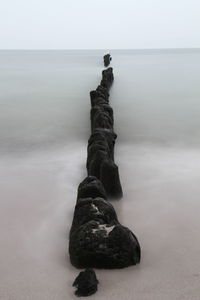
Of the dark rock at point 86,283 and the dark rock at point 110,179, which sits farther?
the dark rock at point 110,179

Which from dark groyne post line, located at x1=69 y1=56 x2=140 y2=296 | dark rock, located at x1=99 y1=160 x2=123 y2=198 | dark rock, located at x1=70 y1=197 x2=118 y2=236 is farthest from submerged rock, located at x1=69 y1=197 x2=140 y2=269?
dark rock, located at x1=99 y1=160 x2=123 y2=198

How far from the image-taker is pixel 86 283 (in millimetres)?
3588

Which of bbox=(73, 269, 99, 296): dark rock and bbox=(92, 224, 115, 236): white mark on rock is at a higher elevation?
bbox=(92, 224, 115, 236): white mark on rock

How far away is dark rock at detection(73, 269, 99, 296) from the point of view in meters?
3.55

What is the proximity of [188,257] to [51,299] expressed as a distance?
51.9 inches

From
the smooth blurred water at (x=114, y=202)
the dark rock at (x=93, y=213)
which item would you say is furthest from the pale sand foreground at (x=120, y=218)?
the dark rock at (x=93, y=213)

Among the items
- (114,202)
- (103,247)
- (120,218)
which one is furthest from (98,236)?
(114,202)

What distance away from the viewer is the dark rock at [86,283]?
3.55m

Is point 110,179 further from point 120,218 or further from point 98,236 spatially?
point 98,236

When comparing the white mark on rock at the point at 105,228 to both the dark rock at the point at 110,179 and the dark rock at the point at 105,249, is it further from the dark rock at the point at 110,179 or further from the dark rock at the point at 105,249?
the dark rock at the point at 110,179

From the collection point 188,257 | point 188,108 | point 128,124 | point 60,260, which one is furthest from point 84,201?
point 188,108

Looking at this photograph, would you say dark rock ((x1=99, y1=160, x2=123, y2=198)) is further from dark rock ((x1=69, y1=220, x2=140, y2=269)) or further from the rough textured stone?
dark rock ((x1=69, y1=220, x2=140, y2=269))

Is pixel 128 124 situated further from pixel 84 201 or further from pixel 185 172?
pixel 84 201

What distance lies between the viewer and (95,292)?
358 centimetres
